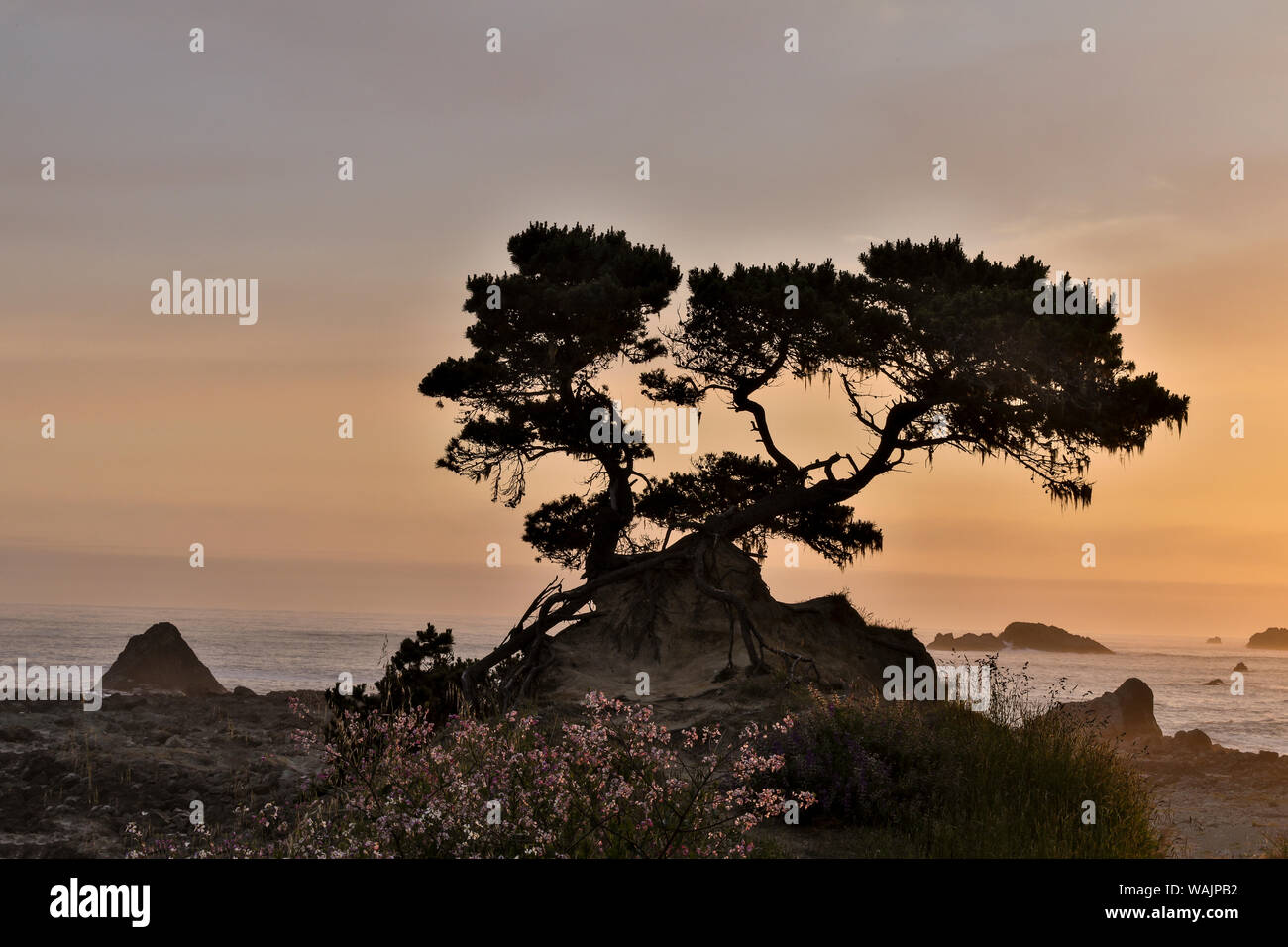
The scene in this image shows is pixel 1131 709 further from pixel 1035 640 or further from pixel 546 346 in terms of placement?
pixel 1035 640

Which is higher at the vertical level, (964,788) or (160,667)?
(160,667)

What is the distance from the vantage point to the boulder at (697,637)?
1911cm

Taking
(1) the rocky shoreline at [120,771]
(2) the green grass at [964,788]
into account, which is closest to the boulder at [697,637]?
(1) the rocky shoreline at [120,771]

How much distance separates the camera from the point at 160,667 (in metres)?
29.2

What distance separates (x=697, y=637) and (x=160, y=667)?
17.2 metres

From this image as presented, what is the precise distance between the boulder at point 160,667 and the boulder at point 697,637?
533 inches

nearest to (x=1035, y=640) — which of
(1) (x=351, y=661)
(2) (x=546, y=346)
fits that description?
(1) (x=351, y=661)

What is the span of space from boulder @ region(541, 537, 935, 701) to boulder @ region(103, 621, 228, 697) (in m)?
13.5

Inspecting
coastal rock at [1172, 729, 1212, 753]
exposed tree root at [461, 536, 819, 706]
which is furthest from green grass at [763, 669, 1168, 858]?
coastal rock at [1172, 729, 1212, 753]

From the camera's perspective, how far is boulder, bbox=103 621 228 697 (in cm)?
2855

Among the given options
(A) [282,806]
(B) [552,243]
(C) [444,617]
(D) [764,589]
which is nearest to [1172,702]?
(D) [764,589]

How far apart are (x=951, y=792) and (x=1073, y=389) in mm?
9878

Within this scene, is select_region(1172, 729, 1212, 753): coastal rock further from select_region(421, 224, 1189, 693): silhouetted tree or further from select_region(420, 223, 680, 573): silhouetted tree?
select_region(420, 223, 680, 573): silhouetted tree
